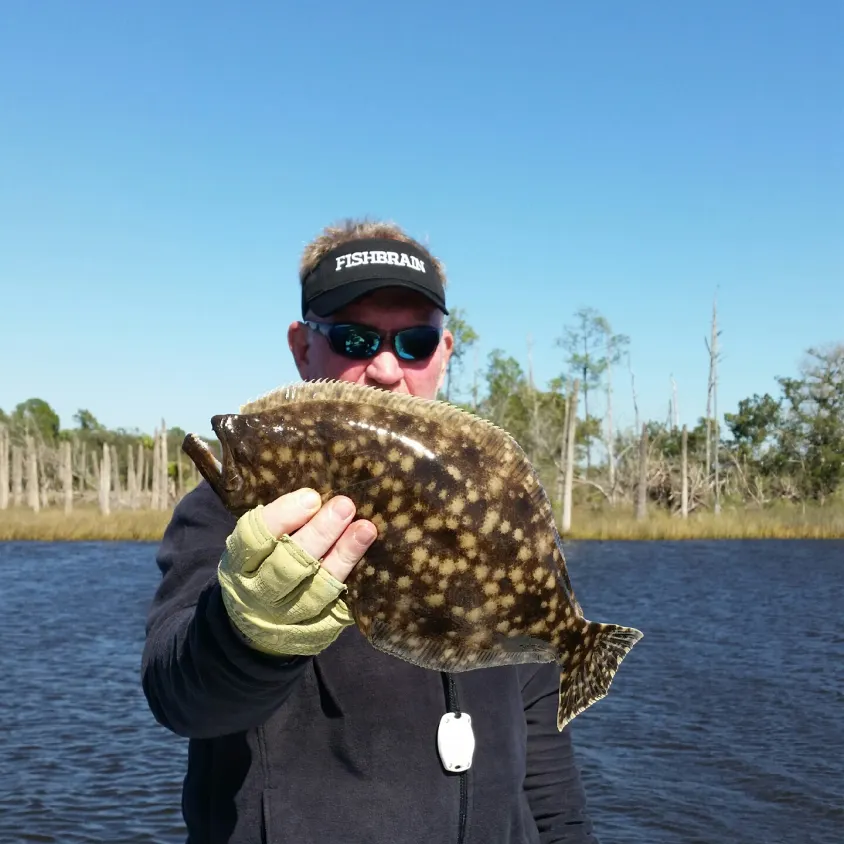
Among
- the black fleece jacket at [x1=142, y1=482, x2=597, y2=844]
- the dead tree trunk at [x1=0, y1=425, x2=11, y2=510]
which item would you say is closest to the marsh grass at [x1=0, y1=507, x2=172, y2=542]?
the dead tree trunk at [x1=0, y1=425, x2=11, y2=510]

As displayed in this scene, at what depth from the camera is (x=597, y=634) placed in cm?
284

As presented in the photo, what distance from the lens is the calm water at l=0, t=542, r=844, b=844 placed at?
13211mm

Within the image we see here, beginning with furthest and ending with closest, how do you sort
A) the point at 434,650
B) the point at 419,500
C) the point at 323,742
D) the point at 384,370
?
the point at 384,370 → the point at 323,742 → the point at 434,650 → the point at 419,500

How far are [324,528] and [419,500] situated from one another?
307mm

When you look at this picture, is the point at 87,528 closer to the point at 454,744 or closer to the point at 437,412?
the point at 454,744

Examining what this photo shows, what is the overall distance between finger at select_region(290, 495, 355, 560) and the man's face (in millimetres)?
961

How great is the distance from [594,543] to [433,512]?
5414cm

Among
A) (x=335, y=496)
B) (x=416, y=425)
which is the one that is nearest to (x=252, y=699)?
(x=335, y=496)

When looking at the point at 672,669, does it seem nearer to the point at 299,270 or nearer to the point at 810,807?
the point at 810,807

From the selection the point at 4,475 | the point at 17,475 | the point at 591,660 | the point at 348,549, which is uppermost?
the point at 348,549

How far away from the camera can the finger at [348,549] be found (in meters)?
2.39

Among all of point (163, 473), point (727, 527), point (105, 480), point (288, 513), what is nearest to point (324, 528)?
point (288, 513)

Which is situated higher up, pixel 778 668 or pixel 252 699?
pixel 252 699

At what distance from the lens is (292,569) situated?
7.59 ft
